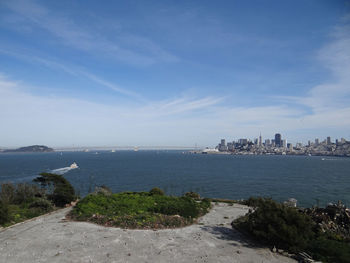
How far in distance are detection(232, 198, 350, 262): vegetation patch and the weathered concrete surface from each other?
0.82 meters

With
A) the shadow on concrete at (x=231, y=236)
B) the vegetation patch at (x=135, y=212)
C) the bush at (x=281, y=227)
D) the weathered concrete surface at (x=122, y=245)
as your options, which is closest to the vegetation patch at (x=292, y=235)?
the bush at (x=281, y=227)

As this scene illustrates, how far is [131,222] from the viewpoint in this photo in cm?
1546

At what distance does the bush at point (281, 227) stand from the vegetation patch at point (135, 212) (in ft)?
17.3

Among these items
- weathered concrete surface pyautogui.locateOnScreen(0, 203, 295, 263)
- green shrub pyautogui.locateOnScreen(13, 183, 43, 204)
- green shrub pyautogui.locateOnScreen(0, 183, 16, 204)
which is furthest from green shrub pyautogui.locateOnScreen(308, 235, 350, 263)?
green shrub pyautogui.locateOnScreen(0, 183, 16, 204)

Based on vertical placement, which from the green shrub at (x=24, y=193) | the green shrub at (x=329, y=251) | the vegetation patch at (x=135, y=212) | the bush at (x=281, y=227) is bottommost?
the green shrub at (x=24, y=193)

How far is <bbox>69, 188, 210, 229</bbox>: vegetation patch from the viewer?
51.5 feet

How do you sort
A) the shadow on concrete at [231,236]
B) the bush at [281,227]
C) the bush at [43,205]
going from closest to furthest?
the bush at [281,227], the shadow on concrete at [231,236], the bush at [43,205]

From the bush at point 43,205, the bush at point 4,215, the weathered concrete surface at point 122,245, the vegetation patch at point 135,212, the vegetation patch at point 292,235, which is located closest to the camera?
the weathered concrete surface at point 122,245

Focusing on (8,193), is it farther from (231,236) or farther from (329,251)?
(329,251)

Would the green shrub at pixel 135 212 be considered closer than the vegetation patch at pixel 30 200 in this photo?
Yes

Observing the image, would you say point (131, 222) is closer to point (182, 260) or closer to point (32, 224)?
point (182, 260)

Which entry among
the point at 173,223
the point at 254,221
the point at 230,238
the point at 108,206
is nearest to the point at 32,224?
the point at 108,206

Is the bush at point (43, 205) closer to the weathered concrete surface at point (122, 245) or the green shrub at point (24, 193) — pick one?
the weathered concrete surface at point (122, 245)

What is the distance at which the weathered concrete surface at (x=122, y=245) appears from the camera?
1062 cm
